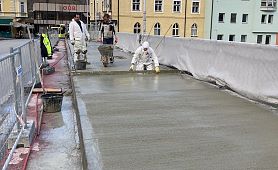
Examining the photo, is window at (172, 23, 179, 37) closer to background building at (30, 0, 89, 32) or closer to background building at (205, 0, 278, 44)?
background building at (205, 0, 278, 44)

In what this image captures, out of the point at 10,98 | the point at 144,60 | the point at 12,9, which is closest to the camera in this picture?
the point at 10,98

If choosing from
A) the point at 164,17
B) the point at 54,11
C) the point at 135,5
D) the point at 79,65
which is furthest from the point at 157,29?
the point at 54,11

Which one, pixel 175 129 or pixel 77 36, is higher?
pixel 77 36

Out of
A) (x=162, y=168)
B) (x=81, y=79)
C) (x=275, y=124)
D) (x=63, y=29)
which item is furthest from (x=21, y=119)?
(x=63, y=29)

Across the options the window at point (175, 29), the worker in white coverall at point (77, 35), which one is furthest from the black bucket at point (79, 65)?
the window at point (175, 29)

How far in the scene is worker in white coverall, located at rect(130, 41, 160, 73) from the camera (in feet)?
32.8

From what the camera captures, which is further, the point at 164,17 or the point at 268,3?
the point at 268,3

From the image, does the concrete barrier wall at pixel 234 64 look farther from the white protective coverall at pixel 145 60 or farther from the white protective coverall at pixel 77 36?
the white protective coverall at pixel 77 36

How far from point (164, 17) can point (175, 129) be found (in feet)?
157

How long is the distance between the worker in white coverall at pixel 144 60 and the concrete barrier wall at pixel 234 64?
958 millimetres

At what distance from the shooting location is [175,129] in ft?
15.9

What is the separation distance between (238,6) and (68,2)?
2051 inches

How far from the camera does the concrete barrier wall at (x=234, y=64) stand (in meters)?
6.11

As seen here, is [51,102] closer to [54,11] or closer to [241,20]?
[241,20]
